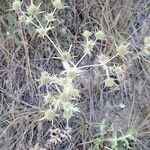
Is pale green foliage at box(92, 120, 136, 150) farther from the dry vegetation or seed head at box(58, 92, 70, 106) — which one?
seed head at box(58, 92, 70, 106)

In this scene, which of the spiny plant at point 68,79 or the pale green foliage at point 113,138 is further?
the pale green foliage at point 113,138

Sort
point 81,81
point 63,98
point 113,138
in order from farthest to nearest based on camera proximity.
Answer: point 81,81 → point 113,138 → point 63,98

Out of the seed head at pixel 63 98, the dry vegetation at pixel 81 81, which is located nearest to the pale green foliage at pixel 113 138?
the dry vegetation at pixel 81 81

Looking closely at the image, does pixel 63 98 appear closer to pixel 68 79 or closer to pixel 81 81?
pixel 68 79

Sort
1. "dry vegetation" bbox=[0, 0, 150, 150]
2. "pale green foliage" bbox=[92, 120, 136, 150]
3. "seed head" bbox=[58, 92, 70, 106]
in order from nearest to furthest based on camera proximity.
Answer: "seed head" bbox=[58, 92, 70, 106] → "pale green foliage" bbox=[92, 120, 136, 150] → "dry vegetation" bbox=[0, 0, 150, 150]

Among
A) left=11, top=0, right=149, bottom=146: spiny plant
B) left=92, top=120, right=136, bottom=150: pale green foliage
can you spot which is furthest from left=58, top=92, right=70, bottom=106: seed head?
left=92, top=120, right=136, bottom=150: pale green foliage

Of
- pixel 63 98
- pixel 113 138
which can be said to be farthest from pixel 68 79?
pixel 113 138

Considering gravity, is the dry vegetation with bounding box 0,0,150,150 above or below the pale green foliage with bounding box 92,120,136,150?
above

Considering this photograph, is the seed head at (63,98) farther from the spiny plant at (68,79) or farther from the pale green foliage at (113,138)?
the pale green foliage at (113,138)

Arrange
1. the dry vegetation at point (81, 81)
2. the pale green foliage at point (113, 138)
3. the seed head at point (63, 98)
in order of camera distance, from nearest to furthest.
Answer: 1. the seed head at point (63, 98)
2. the pale green foliage at point (113, 138)
3. the dry vegetation at point (81, 81)

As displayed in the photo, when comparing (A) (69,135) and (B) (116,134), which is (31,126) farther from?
(B) (116,134)
